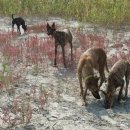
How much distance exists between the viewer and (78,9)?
698 inches

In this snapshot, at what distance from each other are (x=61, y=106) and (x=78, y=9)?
370 inches

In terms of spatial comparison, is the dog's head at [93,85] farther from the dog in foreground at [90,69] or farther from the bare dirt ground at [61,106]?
the bare dirt ground at [61,106]

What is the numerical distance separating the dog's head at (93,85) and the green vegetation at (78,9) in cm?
722

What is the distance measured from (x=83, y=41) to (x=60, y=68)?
95.5 inches

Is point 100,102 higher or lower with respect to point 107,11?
lower

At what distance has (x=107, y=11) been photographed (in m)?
16.8

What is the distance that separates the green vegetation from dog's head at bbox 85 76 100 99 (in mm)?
7220

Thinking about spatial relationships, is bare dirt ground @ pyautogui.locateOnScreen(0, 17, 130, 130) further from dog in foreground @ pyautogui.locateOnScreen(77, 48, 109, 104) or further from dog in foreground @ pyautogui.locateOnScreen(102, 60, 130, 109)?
dog in foreground @ pyautogui.locateOnScreen(77, 48, 109, 104)

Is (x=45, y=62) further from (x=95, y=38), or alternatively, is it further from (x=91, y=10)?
(x=91, y=10)

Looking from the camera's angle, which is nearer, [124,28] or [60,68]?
[60,68]

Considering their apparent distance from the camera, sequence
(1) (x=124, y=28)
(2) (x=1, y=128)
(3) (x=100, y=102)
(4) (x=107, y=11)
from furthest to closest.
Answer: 1. (4) (x=107, y=11)
2. (1) (x=124, y=28)
3. (3) (x=100, y=102)
4. (2) (x=1, y=128)

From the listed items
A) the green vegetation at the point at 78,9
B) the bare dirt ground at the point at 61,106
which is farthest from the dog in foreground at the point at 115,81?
the green vegetation at the point at 78,9

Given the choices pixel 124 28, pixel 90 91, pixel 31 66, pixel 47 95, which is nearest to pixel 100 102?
pixel 90 91

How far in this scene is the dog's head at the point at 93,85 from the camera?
29.2 feet
